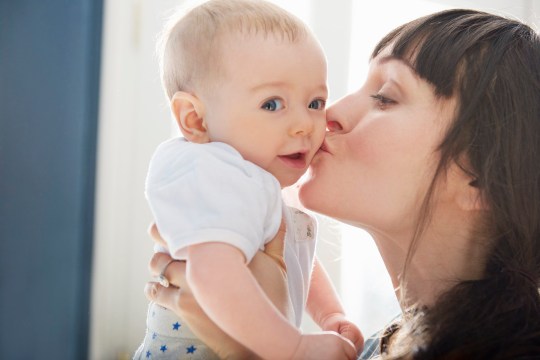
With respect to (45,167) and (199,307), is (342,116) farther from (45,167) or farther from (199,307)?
(45,167)

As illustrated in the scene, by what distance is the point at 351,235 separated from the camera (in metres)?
2.77

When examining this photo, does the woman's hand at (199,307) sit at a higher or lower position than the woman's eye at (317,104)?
lower

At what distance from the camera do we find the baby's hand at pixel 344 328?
1337mm

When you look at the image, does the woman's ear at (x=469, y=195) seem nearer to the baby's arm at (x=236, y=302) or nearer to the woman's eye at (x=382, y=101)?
the woman's eye at (x=382, y=101)

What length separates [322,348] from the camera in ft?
3.27

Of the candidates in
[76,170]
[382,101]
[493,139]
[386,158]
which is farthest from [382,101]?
[76,170]

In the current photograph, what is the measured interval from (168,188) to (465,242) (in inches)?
24.5

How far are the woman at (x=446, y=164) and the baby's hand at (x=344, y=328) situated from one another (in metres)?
0.08

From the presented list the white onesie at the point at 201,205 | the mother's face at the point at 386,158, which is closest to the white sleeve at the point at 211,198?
the white onesie at the point at 201,205

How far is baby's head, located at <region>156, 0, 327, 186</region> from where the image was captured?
1.15 m

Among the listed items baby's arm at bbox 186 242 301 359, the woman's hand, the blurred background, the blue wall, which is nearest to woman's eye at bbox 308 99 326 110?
the woman's hand

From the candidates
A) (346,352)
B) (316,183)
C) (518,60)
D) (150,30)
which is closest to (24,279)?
(150,30)

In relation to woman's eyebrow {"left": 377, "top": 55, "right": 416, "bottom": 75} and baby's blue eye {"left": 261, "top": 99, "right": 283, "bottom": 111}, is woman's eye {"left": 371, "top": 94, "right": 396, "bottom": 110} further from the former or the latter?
baby's blue eye {"left": 261, "top": 99, "right": 283, "bottom": 111}

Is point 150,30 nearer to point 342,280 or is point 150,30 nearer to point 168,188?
point 342,280
